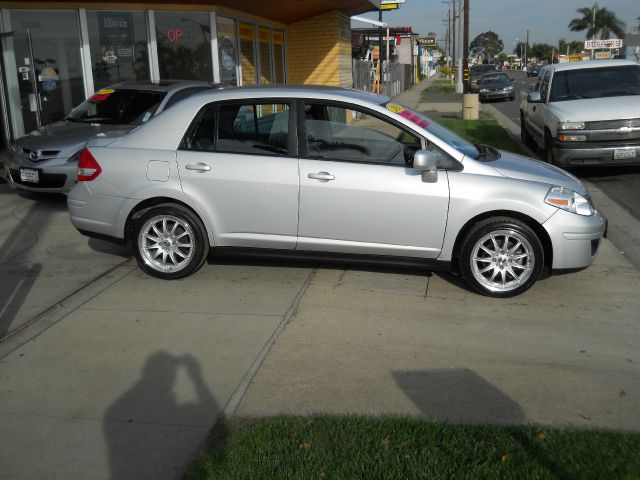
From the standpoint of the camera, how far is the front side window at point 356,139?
599cm

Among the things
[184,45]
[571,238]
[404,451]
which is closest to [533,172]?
[571,238]

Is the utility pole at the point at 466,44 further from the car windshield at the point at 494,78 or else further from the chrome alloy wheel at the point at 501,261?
the chrome alloy wheel at the point at 501,261

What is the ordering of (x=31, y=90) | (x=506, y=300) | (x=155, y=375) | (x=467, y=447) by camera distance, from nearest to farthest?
(x=467, y=447) → (x=155, y=375) → (x=506, y=300) → (x=31, y=90)

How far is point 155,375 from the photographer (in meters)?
4.46

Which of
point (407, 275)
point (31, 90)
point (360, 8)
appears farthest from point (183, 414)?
point (360, 8)

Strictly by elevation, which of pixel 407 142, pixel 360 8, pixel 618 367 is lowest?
pixel 618 367

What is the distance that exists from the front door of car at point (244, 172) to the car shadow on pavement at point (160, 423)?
1.73m

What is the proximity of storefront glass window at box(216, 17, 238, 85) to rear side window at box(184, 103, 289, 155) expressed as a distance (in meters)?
8.05

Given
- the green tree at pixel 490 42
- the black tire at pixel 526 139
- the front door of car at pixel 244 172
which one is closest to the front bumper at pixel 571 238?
the front door of car at pixel 244 172

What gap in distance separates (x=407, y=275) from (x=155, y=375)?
2.76 m

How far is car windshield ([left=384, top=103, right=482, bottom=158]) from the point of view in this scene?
6055mm

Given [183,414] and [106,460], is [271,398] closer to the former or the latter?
[183,414]

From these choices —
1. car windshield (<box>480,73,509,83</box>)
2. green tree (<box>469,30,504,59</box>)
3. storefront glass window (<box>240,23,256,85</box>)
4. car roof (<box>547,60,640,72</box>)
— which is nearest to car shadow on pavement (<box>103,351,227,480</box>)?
car roof (<box>547,60,640,72</box>)

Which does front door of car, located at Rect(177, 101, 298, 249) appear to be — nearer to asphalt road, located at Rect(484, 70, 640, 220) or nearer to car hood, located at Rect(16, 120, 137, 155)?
A: car hood, located at Rect(16, 120, 137, 155)
